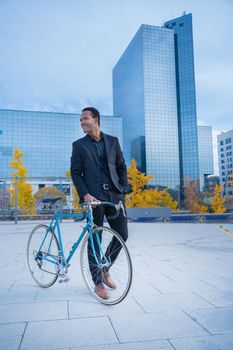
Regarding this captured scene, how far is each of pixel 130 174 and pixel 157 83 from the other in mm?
65279

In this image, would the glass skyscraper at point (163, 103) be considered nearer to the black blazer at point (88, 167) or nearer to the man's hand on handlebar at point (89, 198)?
the black blazer at point (88, 167)

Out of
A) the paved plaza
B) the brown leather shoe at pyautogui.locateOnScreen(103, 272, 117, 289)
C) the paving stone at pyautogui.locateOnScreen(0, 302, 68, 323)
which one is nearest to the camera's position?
the paved plaza

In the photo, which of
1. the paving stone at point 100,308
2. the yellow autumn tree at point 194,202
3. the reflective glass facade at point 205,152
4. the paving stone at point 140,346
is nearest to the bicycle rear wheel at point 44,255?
the paving stone at point 100,308

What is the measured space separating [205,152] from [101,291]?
353 ft

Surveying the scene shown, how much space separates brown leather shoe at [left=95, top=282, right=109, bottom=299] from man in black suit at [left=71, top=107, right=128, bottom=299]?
588 mm

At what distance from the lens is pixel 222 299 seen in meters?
2.97

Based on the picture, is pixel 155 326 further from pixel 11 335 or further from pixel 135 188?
pixel 135 188

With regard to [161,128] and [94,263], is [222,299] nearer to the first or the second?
[94,263]

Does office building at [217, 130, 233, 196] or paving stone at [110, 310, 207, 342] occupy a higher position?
office building at [217, 130, 233, 196]

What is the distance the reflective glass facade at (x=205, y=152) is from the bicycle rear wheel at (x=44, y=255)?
322 feet

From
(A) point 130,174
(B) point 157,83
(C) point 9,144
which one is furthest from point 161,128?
(A) point 130,174

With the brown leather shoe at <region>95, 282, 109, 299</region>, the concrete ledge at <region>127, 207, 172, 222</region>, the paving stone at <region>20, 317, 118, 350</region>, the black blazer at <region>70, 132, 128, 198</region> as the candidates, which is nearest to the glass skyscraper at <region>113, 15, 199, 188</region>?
the concrete ledge at <region>127, 207, 172, 222</region>

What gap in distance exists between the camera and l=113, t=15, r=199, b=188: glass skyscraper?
87625 mm

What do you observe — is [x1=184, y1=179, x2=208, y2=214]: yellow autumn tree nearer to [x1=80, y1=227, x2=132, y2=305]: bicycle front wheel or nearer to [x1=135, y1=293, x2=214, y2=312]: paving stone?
[x1=135, y1=293, x2=214, y2=312]: paving stone
